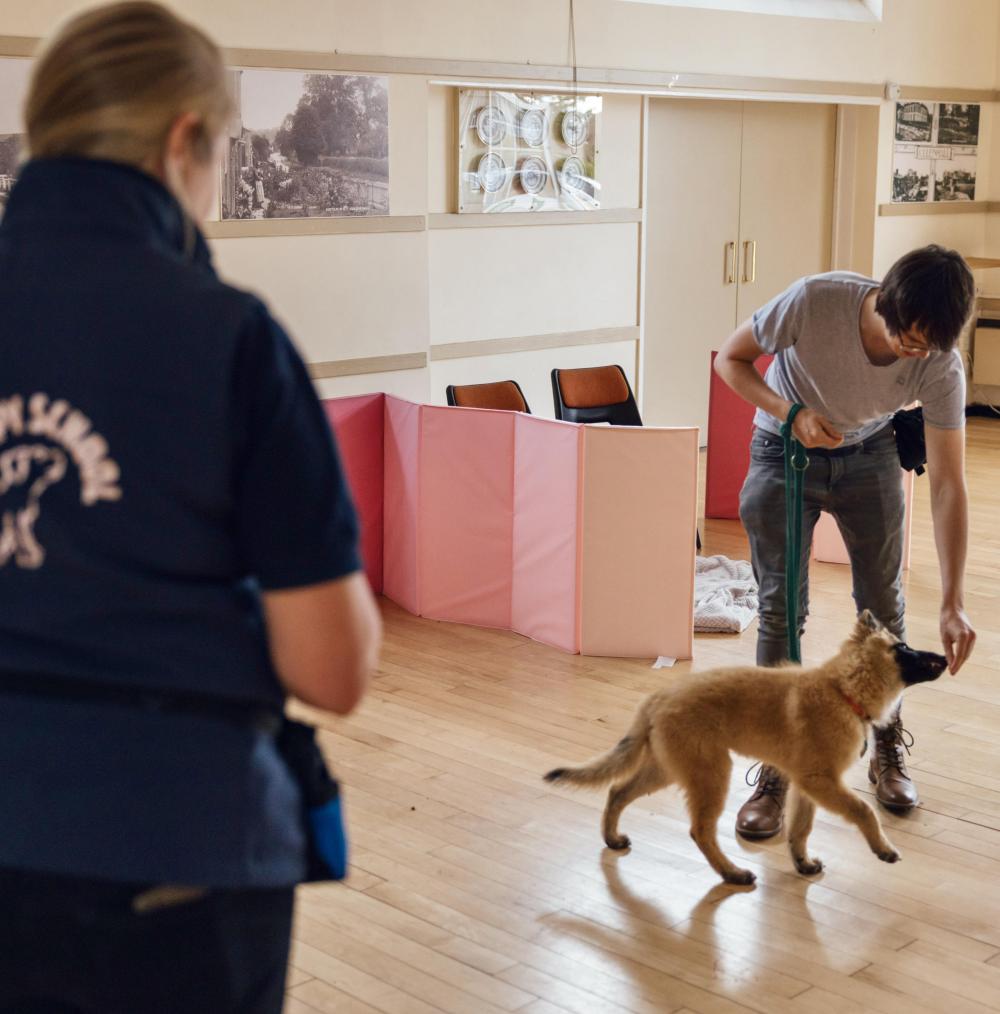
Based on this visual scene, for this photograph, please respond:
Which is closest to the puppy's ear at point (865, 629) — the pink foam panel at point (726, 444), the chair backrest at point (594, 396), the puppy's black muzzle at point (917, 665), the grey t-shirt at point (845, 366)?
the puppy's black muzzle at point (917, 665)

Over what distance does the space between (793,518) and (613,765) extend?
0.76 metres

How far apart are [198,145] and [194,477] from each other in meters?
0.30

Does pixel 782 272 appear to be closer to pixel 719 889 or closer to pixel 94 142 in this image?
pixel 719 889

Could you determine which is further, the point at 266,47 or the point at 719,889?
the point at 266,47

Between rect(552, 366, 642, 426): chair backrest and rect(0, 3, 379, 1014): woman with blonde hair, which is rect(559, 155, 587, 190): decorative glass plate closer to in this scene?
rect(552, 366, 642, 426): chair backrest

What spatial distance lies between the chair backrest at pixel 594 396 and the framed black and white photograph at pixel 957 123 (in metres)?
4.63

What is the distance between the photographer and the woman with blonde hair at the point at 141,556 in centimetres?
114

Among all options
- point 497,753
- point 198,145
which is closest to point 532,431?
point 497,753

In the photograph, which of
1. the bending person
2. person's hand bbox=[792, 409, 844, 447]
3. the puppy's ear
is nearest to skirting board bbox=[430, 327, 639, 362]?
the bending person

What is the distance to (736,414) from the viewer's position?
6785mm

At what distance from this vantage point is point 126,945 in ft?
3.87

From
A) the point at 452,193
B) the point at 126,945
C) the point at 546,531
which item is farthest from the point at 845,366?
the point at 452,193

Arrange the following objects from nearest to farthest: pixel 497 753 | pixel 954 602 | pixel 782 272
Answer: pixel 954 602 < pixel 497 753 < pixel 782 272

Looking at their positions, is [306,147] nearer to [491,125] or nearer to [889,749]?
[491,125]
